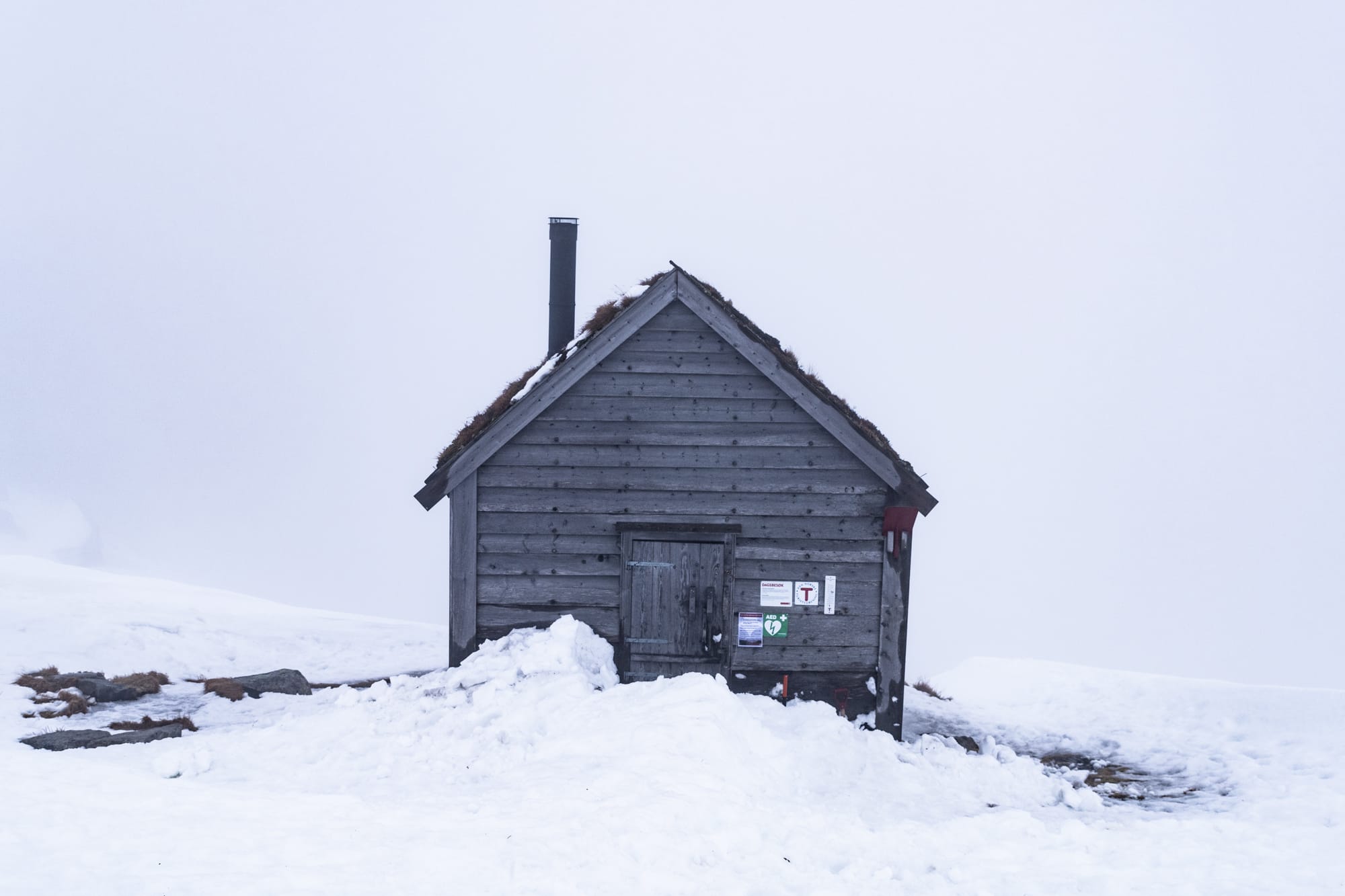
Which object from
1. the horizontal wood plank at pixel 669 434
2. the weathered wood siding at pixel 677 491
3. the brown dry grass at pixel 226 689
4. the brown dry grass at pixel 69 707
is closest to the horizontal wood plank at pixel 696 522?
the weathered wood siding at pixel 677 491

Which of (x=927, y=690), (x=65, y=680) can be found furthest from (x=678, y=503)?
(x=65, y=680)

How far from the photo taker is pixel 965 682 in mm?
19938

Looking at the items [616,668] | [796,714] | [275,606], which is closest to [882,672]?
[796,714]

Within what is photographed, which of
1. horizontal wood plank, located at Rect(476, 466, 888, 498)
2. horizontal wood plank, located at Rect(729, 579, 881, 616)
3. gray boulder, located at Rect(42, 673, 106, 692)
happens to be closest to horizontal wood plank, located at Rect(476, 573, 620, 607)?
horizontal wood plank, located at Rect(476, 466, 888, 498)

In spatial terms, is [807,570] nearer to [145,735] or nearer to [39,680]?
[145,735]

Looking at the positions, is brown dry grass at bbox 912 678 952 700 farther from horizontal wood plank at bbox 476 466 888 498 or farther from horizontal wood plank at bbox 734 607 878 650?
horizontal wood plank at bbox 476 466 888 498

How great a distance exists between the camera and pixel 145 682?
14406 millimetres

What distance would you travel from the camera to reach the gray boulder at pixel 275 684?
14398 millimetres

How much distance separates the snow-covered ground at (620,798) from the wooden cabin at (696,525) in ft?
2.20

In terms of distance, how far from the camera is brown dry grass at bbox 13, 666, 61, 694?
1356 cm

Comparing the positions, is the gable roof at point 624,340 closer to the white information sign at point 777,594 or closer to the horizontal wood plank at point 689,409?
the horizontal wood plank at point 689,409

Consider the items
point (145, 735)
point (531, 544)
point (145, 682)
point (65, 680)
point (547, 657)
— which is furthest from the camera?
point (145, 682)

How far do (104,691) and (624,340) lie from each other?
866 cm

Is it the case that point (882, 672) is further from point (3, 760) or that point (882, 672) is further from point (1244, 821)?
point (3, 760)
